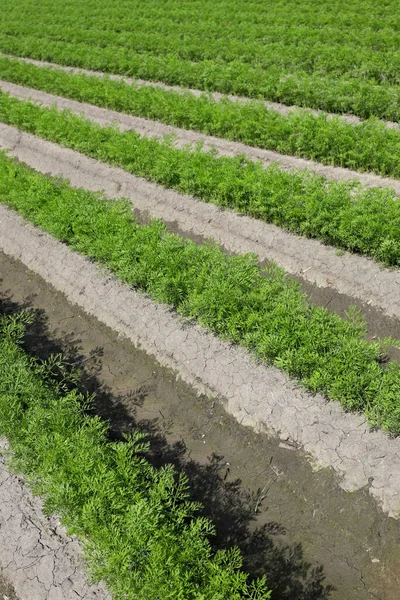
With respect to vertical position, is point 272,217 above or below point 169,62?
below

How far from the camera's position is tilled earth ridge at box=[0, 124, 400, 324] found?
8.59 meters

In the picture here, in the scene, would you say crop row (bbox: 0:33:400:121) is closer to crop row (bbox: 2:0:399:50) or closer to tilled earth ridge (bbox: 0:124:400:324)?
crop row (bbox: 2:0:399:50)

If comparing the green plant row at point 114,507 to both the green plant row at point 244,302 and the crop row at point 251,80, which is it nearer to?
the green plant row at point 244,302

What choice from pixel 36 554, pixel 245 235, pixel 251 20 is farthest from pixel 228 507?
pixel 251 20

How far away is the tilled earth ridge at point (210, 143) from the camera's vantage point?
11.0 metres

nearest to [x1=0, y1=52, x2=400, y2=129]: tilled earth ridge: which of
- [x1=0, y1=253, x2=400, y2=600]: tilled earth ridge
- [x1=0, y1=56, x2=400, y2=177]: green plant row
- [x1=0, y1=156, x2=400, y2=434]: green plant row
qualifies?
[x1=0, y1=56, x2=400, y2=177]: green plant row

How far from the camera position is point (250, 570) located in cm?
550

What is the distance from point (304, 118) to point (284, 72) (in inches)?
206

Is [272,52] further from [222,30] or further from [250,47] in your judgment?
[222,30]

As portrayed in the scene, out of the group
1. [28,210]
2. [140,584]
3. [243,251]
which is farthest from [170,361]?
[28,210]

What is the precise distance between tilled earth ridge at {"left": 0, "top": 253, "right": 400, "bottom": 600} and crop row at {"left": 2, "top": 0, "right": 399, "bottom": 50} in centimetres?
1367

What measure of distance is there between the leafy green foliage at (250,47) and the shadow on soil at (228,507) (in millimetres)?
9826

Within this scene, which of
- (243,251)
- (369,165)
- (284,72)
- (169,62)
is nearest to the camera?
(243,251)

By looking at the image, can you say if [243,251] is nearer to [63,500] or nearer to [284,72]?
[63,500]
